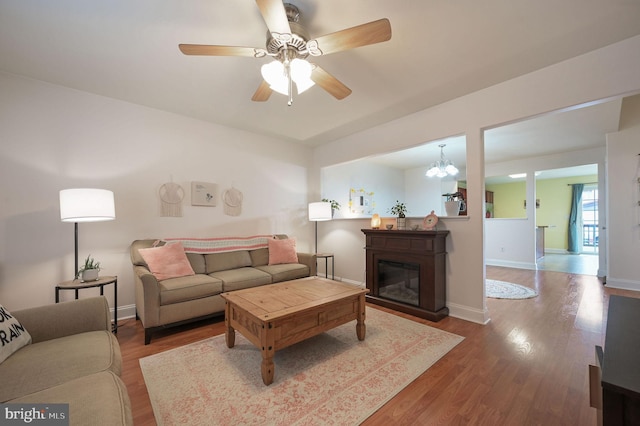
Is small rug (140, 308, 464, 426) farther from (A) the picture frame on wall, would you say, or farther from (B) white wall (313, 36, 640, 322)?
(A) the picture frame on wall

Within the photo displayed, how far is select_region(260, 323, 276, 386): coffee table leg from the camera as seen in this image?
1707 mm

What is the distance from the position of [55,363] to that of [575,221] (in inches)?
443

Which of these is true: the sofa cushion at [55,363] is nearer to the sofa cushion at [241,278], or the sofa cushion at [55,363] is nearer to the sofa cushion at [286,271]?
the sofa cushion at [241,278]

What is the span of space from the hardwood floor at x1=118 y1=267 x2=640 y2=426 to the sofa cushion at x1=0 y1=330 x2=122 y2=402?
452 mm

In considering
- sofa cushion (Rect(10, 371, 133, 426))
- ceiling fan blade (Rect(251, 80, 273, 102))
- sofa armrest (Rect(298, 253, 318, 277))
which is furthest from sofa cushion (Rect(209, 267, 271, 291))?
ceiling fan blade (Rect(251, 80, 273, 102))

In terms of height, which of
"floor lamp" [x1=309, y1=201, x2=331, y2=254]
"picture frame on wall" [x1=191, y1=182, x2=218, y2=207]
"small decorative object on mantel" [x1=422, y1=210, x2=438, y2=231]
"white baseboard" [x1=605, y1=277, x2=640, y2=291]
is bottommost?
"white baseboard" [x1=605, y1=277, x2=640, y2=291]

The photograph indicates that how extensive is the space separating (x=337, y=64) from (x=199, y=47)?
3.80ft

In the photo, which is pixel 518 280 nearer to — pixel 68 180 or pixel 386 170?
pixel 386 170

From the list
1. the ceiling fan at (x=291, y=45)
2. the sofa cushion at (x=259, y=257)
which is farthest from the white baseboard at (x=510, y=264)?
the ceiling fan at (x=291, y=45)

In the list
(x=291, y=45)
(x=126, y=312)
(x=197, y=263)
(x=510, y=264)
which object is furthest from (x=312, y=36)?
(x=510, y=264)

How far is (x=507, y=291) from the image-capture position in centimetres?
379

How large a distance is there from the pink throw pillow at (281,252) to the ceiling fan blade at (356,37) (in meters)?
2.67

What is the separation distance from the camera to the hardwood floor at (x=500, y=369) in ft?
4.75

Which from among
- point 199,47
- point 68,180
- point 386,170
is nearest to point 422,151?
point 386,170
